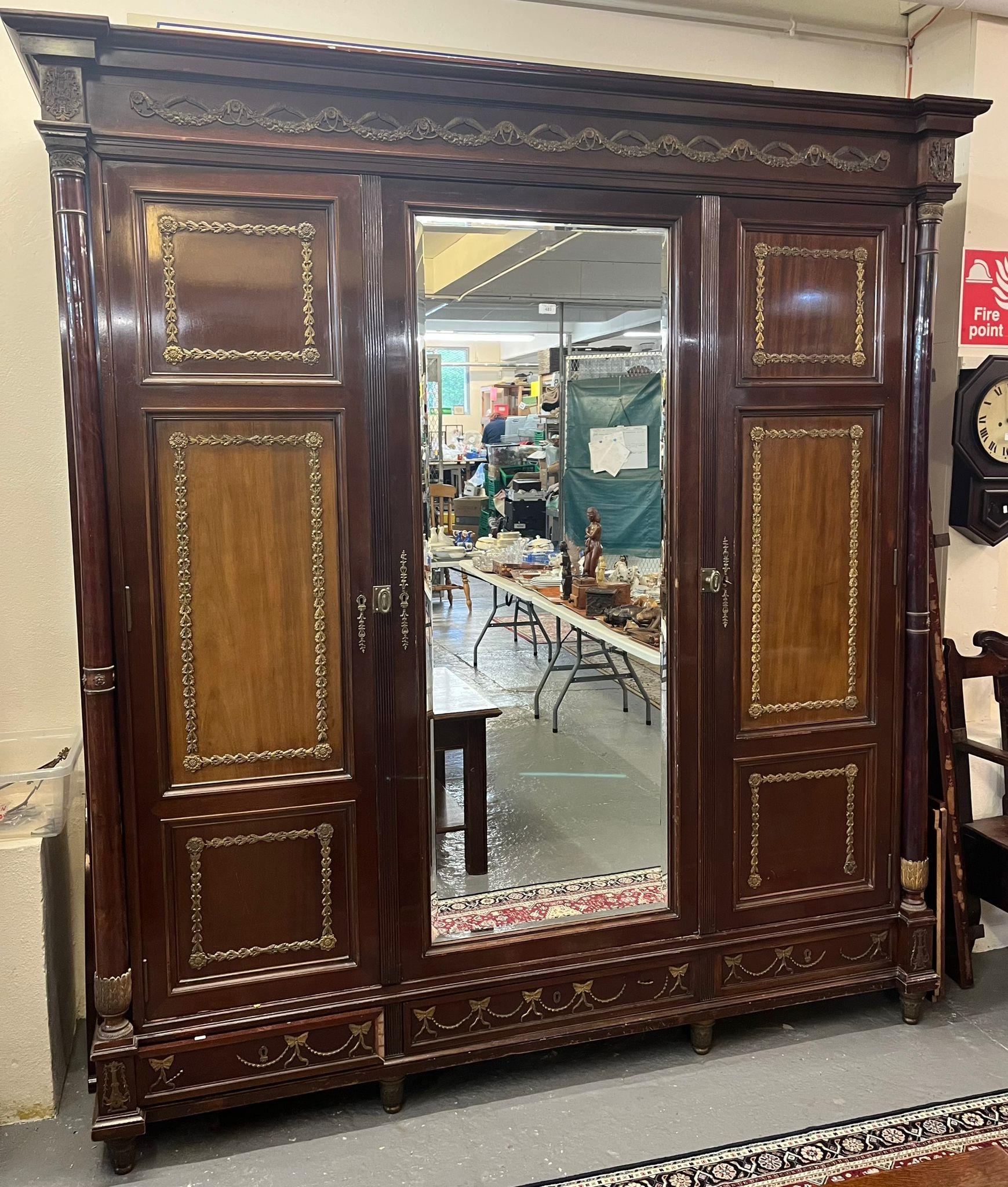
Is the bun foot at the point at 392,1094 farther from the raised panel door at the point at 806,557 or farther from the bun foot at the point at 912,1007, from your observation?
the bun foot at the point at 912,1007

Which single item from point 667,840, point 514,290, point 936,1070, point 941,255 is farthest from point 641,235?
point 936,1070

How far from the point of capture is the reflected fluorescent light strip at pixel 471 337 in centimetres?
237

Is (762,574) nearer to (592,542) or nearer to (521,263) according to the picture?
(592,542)

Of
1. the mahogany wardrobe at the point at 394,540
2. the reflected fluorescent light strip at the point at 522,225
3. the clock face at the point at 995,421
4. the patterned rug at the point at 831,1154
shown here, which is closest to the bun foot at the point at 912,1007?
the mahogany wardrobe at the point at 394,540

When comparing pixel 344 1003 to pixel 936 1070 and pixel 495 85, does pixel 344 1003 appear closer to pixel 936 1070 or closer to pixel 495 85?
pixel 936 1070

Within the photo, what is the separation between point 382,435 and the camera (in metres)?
2.30

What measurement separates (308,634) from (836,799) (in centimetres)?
150

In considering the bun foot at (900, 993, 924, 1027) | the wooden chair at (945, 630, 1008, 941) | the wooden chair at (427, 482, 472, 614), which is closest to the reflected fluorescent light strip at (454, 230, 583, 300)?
the wooden chair at (427, 482, 472, 614)

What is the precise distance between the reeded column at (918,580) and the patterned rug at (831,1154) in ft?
1.90

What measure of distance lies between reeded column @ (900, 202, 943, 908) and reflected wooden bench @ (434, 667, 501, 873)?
1146 mm

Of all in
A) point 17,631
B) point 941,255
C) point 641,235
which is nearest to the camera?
point 641,235

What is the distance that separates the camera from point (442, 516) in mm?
2428

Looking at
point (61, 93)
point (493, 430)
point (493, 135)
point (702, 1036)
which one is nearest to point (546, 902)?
point (702, 1036)

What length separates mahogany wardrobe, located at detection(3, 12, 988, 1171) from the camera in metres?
2.14
